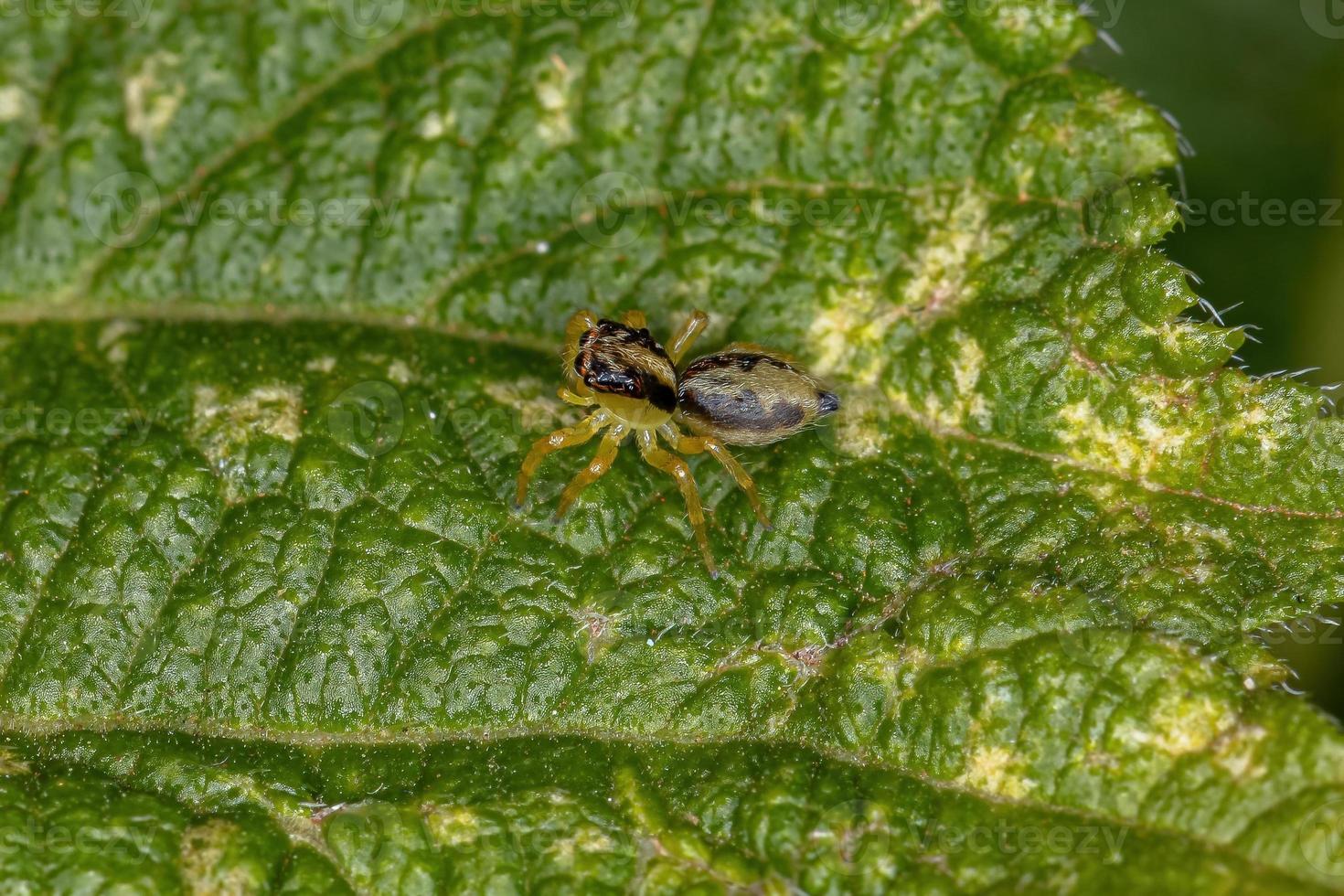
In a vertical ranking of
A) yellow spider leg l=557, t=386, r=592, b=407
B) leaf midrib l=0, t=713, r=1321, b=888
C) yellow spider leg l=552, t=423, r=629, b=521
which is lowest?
leaf midrib l=0, t=713, r=1321, b=888

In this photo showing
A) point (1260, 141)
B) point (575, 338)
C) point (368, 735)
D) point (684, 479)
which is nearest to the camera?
point (368, 735)

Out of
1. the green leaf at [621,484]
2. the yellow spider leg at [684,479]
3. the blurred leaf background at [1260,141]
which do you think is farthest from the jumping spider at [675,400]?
the blurred leaf background at [1260,141]

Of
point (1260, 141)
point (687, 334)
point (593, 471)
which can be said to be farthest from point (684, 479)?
point (1260, 141)

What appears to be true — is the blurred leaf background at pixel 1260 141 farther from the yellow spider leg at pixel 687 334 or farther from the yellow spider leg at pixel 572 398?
the yellow spider leg at pixel 572 398

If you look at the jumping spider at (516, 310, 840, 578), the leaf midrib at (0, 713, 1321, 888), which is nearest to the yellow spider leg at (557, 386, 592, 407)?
the jumping spider at (516, 310, 840, 578)

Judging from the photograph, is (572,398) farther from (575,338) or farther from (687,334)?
(687,334)

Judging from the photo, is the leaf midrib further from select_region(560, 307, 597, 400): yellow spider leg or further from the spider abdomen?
select_region(560, 307, 597, 400): yellow spider leg

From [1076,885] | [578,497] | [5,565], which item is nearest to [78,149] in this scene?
[5,565]
